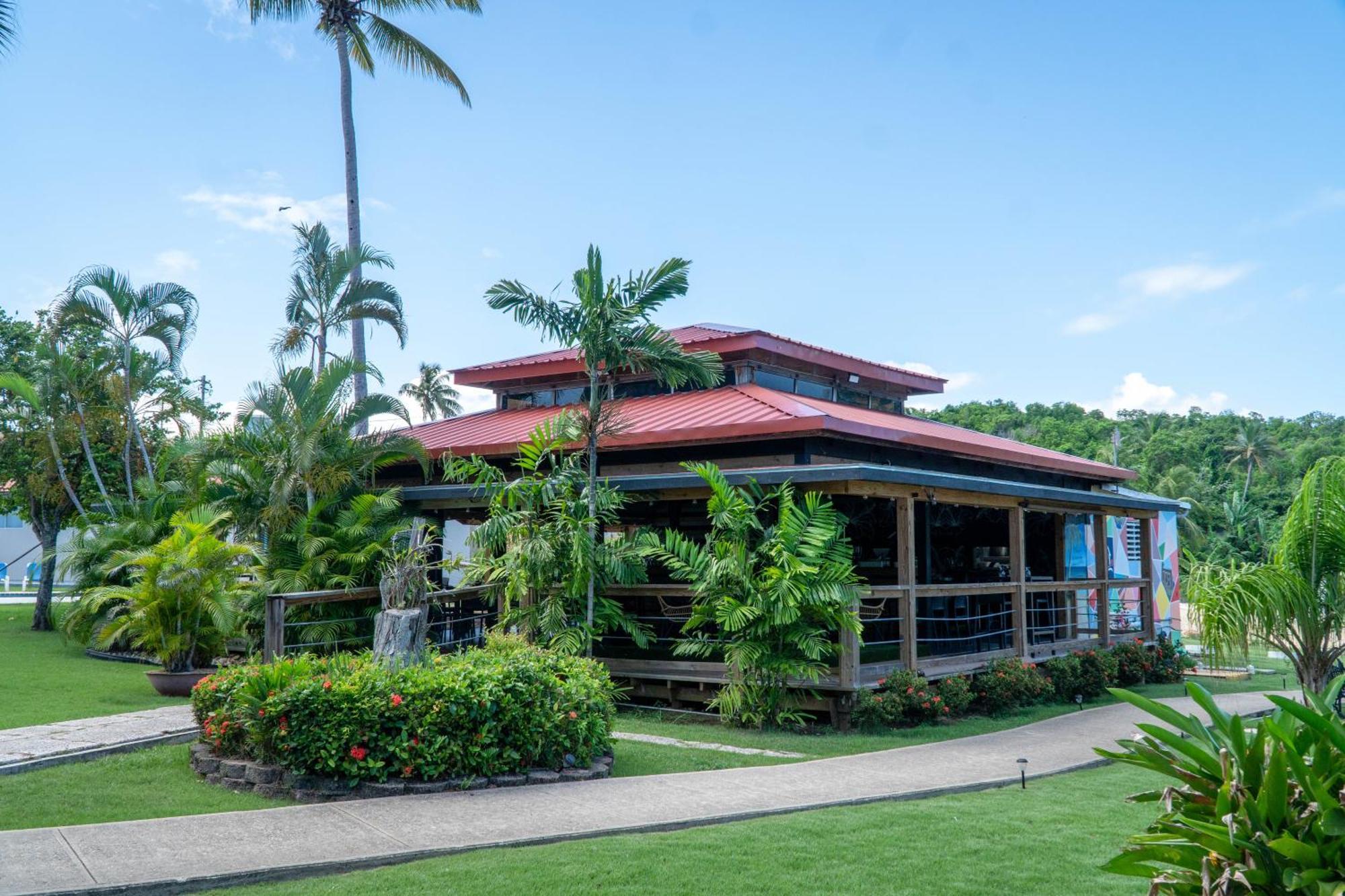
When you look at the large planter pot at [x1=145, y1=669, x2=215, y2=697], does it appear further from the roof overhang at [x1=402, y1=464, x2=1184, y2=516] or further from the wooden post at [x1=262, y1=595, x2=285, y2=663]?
the roof overhang at [x1=402, y1=464, x2=1184, y2=516]

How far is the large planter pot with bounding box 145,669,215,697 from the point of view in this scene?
12.3 m

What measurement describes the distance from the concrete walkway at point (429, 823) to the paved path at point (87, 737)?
2.24 metres

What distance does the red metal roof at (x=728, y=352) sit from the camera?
1600cm

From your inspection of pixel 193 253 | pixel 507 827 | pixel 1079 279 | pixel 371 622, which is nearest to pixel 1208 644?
pixel 507 827

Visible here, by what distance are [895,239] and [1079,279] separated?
23.8ft

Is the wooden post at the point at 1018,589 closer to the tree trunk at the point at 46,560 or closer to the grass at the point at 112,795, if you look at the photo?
the grass at the point at 112,795

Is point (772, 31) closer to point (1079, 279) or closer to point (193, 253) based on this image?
point (193, 253)

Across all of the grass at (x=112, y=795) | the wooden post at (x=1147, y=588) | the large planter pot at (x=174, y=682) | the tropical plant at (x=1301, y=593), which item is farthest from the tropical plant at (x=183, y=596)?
the wooden post at (x=1147, y=588)

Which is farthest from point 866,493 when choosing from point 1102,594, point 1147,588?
point 1147,588

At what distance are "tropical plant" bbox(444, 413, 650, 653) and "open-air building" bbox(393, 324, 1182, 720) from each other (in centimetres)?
60

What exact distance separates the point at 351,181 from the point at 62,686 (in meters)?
11.5

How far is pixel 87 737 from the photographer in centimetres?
919

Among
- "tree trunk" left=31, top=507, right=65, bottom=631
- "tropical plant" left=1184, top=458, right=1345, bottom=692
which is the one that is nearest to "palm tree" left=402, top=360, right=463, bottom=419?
"tree trunk" left=31, top=507, right=65, bottom=631

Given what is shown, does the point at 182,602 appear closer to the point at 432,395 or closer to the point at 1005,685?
the point at 1005,685
